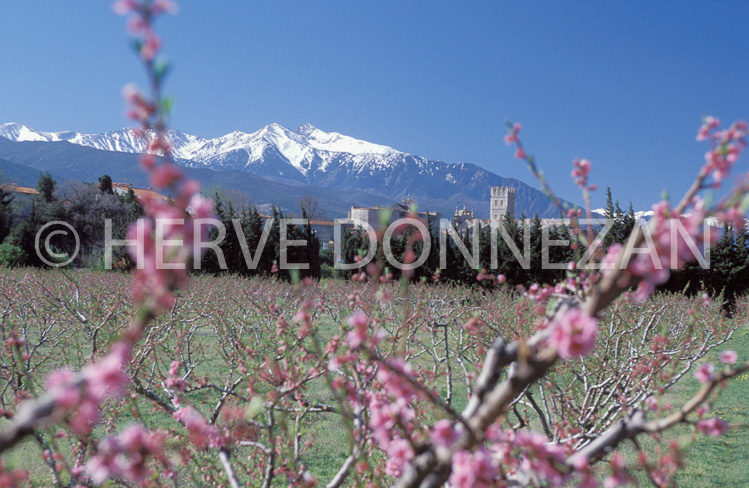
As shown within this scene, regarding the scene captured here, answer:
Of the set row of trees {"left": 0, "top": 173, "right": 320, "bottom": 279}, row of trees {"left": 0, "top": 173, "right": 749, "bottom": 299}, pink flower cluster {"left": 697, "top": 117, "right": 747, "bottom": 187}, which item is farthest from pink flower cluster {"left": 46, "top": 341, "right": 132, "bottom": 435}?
row of trees {"left": 0, "top": 173, "right": 320, "bottom": 279}

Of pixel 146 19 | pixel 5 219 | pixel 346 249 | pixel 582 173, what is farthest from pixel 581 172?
pixel 5 219

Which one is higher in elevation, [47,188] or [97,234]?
[47,188]

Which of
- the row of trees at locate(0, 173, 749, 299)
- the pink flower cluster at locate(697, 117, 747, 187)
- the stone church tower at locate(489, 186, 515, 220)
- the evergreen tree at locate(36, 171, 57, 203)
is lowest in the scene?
the row of trees at locate(0, 173, 749, 299)

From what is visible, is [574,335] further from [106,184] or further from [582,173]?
[106,184]

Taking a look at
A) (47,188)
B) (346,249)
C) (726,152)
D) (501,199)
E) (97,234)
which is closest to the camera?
(726,152)

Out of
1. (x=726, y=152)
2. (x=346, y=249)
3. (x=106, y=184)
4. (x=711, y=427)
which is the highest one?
(x=106, y=184)

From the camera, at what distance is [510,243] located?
23.5 m

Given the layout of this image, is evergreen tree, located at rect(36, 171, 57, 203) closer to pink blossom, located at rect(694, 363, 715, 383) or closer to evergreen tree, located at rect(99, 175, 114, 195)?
evergreen tree, located at rect(99, 175, 114, 195)

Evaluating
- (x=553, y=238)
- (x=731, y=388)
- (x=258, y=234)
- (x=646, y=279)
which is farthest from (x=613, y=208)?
(x=646, y=279)

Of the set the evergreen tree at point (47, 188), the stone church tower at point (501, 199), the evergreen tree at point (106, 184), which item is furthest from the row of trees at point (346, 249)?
the stone church tower at point (501, 199)

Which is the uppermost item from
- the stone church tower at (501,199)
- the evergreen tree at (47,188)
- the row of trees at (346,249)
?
the stone church tower at (501,199)

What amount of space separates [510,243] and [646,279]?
23.3 m

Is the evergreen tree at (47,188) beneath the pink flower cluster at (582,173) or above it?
above

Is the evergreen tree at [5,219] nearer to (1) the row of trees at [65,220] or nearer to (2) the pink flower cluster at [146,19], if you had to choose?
(1) the row of trees at [65,220]
